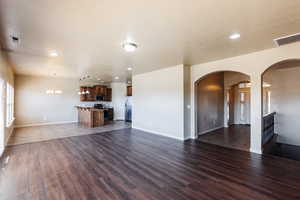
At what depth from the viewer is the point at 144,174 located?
108 inches

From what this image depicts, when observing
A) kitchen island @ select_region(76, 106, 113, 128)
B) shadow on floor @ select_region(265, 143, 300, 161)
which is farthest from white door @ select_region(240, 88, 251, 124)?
kitchen island @ select_region(76, 106, 113, 128)

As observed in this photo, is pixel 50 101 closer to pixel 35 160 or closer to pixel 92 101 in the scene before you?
pixel 92 101

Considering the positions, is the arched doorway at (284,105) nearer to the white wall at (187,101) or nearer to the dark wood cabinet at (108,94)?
the white wall at (187,101)

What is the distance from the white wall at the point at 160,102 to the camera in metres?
5.12

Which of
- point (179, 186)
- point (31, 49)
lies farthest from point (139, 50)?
point (179, 186)

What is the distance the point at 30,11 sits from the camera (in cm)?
202

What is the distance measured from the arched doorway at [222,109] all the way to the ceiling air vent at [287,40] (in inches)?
85.3

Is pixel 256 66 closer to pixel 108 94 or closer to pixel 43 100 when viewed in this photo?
pixel 108 94

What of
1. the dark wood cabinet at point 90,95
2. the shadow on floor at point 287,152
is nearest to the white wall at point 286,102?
the shadow on floor at point 287,152

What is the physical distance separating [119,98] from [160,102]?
517 centimetres

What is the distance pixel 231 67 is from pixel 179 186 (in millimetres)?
3561

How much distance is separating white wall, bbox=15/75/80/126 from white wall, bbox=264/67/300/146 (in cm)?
1024

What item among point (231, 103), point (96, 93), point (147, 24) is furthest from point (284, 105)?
point (96, 93)

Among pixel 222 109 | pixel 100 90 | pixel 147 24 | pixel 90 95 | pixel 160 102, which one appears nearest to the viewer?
pixel 147 24
